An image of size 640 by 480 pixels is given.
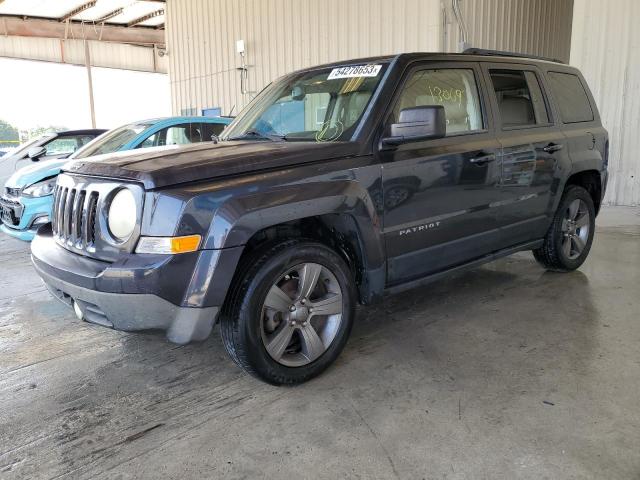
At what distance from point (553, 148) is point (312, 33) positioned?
876 cm

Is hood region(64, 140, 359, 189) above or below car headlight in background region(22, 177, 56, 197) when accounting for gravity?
above

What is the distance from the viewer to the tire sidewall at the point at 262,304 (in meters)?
2.50

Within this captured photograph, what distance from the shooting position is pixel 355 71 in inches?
131

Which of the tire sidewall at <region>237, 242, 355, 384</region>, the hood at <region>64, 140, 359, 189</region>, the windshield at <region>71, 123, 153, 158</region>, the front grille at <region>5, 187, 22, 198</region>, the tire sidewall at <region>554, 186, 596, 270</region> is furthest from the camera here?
the windshield at <region>71, 123, 153, 158</region>

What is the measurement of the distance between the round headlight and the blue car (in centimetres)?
287

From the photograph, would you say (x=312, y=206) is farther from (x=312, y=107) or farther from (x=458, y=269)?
(x=458, y=269)

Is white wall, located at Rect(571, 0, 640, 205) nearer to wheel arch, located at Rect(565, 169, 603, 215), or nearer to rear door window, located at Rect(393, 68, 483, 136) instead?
wheel arch, located at Rect(565, 169, 603, 215)

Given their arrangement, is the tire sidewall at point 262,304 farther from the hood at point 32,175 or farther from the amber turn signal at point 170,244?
the hood at point 32,175

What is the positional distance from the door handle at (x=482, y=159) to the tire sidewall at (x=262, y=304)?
49.0 inches

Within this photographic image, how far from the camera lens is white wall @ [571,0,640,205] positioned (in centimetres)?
845

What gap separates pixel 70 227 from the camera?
9.02 ft

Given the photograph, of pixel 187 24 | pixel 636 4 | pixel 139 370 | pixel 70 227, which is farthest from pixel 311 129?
pixel 187 24

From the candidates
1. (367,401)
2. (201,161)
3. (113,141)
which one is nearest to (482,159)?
(367,401)

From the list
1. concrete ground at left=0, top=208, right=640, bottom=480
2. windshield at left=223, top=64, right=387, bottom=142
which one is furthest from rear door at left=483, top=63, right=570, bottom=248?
windshield at left=223, top=64, right=387, bottom=142
